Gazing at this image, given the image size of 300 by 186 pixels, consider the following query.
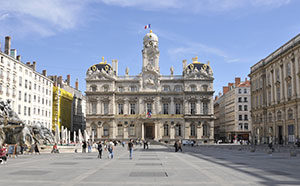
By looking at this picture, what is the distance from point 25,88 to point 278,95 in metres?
49.9

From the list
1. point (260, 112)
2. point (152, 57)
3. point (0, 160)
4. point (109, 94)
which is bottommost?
point (0, 160)

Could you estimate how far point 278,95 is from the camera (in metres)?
60.8

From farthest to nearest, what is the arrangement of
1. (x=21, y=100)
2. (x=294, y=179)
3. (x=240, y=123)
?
(x=240, y=123) < (x=21, y=100) < (x=294, y=179)

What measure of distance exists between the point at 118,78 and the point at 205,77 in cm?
2391

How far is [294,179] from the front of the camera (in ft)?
50.6

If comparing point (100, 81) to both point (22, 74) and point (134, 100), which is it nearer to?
point (134, 100)

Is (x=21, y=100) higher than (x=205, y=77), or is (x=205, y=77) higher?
(x=205, y=77)

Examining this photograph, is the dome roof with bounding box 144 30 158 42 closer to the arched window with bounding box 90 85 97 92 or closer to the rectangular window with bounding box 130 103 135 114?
the rectangular window with bounding box 130 103 135 114

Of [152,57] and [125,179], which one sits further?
[152,57]

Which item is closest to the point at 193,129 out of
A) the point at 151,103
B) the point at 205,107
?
the point at 205,107

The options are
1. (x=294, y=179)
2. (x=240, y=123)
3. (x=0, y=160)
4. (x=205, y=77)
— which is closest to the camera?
(x=294, y=179)

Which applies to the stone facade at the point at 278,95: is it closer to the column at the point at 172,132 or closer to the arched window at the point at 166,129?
the column at the point at 172,132

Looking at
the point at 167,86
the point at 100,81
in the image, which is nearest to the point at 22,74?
the point at 100,81

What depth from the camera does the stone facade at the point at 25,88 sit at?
62.2 m
